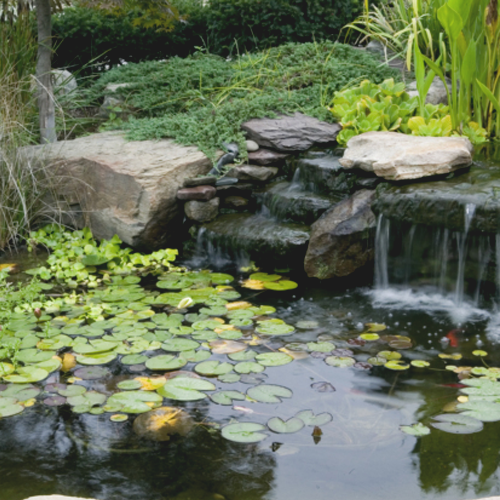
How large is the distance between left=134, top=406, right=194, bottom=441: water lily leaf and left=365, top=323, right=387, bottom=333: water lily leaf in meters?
1.39

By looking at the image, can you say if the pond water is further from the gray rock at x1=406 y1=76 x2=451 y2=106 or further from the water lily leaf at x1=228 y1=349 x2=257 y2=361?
the gray rock at x1=406 y1=76 x2=451 y2=106

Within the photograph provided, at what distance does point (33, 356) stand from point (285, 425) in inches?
59.3

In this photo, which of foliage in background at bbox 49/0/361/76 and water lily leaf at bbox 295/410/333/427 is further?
foliage in background at bbox 49/0/361/76

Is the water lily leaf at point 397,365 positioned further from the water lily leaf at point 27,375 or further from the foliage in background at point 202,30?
the foliage in background at point 202,30

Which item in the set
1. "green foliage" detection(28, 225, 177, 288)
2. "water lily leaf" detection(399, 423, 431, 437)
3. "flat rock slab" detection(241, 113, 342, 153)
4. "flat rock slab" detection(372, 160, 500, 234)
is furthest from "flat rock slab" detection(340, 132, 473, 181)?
"water lily leaf" detection(399, 423, 431, 437)

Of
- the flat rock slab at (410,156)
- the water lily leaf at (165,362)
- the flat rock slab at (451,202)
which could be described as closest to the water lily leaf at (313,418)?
the water lily leaf at (165,362)

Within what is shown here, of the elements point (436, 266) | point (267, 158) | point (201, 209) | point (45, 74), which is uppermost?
point (45, 74)

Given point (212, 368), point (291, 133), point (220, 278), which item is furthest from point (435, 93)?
point (212, 368)

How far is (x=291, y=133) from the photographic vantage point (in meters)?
5.57

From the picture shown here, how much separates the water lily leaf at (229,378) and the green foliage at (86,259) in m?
1.86

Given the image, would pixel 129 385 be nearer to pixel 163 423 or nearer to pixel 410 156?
pixel 163 423

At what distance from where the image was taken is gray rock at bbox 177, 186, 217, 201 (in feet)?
17.2

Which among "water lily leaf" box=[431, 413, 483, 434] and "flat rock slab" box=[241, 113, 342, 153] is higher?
"flat rock slab" box=[241, 113, 342, 153]

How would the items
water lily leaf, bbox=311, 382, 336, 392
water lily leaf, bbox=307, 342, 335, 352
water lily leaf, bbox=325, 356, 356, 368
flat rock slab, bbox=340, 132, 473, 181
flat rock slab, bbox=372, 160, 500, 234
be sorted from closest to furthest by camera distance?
water lily leaf, bbox=311, 382, 336, 392, water lily leaf, bbox=325, 356, 356, 368, water lily leaf, bbox=307, 342, 335, 352, flat rock slab, bbox=372, 160, 500, 234, flat rock slab, bbox=340, 132, 473, 181
